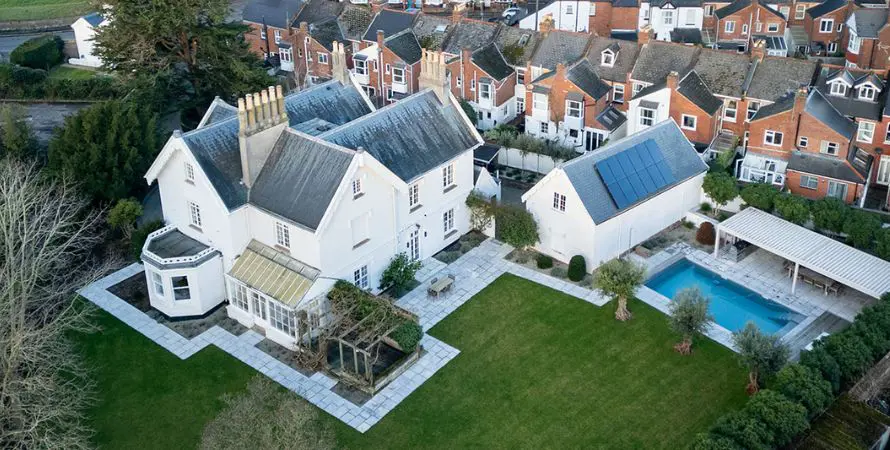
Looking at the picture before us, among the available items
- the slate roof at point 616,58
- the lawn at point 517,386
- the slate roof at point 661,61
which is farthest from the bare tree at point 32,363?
the slate roof at point 661,61

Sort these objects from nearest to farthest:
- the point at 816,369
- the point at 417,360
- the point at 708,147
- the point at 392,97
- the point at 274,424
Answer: the point at 274,424, the point at 816,369, the point at 417,360, the point at 708,147, the point at 392,97

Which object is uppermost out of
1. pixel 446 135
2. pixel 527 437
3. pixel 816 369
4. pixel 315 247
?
pixel 446 135

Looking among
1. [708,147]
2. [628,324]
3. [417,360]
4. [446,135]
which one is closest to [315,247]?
[417,360]

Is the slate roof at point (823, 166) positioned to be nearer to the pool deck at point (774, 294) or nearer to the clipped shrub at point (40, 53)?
the pool deck at point (774, 294)

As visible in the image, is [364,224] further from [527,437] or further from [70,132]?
[70,132]

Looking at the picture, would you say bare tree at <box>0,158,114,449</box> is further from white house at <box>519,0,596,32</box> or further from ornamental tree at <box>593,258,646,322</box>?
white house at <box>519,0,596,32</box>

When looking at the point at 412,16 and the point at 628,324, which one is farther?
the point at 412,16
